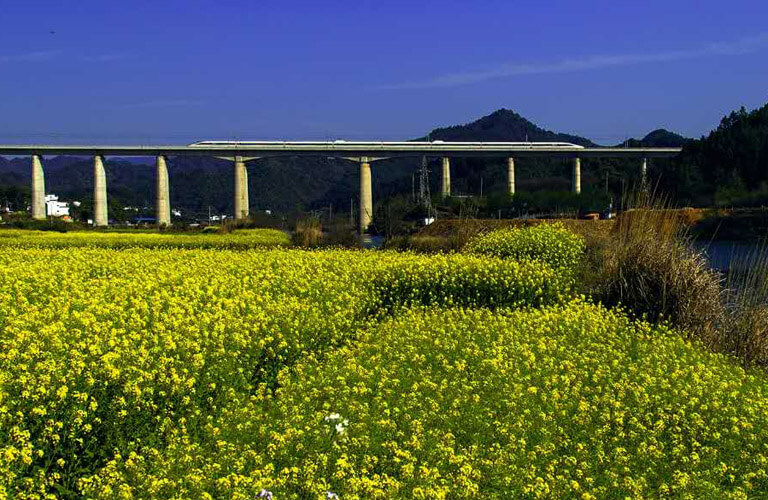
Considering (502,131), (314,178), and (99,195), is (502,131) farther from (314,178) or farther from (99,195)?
(99,195)

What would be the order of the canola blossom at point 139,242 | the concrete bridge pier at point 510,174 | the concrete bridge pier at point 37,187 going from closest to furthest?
the canola blossom at point 139,242, the concrete bridge pier at point 37,187, the concrete bridge pier at point 510,174

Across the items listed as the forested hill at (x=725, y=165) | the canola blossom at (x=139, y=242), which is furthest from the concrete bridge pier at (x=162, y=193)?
the canola blossom at (x=139, y=242)

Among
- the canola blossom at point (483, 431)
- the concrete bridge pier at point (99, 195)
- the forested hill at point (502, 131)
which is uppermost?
the forested hill at point (502, 131)

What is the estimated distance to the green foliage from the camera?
14781 mm

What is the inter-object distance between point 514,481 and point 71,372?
2.84 metres

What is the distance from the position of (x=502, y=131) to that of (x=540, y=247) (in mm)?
138310

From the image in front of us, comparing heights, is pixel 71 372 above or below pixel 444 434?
above

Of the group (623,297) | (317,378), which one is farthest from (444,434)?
(623,297)

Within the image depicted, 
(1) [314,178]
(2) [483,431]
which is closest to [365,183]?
(1) [314,178]

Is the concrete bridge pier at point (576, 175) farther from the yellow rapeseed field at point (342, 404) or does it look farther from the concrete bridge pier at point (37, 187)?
the yellow rapeseed field at point (342, 404)

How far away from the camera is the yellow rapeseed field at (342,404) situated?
426 cm

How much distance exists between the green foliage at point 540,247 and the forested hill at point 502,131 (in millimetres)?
116703

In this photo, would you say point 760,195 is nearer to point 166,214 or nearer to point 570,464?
point 570,464

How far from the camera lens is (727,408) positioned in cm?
588
